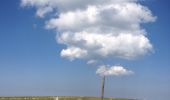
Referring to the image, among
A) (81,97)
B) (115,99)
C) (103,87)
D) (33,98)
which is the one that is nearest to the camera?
(103,87)

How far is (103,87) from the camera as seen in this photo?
125 feet

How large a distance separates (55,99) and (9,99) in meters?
7.57

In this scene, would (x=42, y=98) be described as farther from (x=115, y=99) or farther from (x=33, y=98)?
(x=115, y=99)

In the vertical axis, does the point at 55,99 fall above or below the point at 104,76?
below

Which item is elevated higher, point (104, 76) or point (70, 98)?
point (104, 76)

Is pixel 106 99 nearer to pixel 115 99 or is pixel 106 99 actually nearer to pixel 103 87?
pixel 115 99

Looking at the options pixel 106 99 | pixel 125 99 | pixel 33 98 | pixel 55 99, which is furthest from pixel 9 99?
pixel 125 99

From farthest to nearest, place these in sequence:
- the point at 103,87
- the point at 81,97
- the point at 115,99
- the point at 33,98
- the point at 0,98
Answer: the point at 115,99 < the point at 81,97 < the point at 33,98 < the point at 0,98 < the point at 103,87

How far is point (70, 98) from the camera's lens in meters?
49.8

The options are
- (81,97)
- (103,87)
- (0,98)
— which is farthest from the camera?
(81,97)

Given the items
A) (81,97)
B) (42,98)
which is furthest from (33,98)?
(81,97)

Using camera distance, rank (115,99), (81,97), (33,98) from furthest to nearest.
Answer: (115,99) → (81,97) → (33,98)

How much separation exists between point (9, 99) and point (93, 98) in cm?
1863

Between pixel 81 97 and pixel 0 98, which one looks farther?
pixel 81 97
